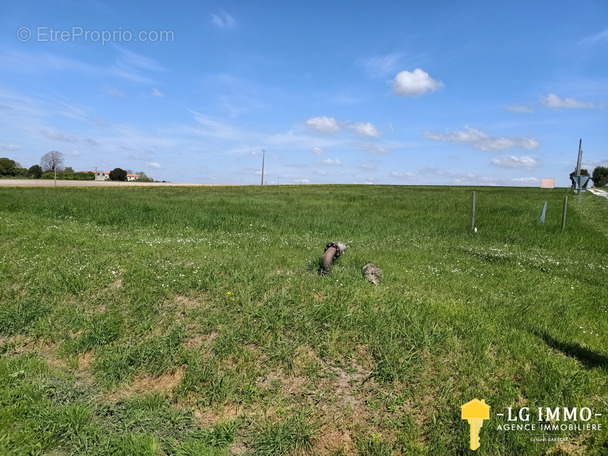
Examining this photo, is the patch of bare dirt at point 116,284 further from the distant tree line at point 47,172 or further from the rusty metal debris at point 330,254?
the distant tree line at point 47,172

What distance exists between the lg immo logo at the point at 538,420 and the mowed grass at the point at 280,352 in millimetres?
80

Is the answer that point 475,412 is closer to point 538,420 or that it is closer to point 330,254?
point 538,420

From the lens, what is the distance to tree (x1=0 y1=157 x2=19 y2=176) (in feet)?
313

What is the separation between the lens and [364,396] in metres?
4.92

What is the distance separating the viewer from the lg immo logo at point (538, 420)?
4.23 metres

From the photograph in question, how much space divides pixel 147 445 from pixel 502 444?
162 inches

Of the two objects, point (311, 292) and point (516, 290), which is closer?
point (311, 292)

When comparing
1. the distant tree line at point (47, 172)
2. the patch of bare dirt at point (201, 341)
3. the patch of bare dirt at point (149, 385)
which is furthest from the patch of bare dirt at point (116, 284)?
the distant tree line at point (47, 172)

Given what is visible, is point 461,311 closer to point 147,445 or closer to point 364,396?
point 364,396

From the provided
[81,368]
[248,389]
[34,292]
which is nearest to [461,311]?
[248,389]

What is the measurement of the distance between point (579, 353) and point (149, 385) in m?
6.51

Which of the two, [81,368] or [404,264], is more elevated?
[404,264]

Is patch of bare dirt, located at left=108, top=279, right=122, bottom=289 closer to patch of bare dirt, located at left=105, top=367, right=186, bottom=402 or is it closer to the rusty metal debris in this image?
patch of bare dirt, located at left=105, top=367, right=186, bottom=402

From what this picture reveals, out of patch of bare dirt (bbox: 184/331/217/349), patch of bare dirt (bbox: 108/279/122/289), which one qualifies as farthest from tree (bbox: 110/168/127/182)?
patch of bare dirt (bbox: 184/331/217/349)
